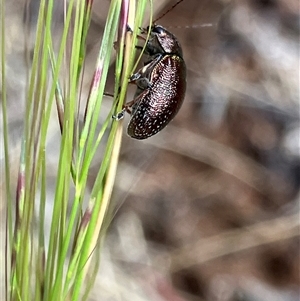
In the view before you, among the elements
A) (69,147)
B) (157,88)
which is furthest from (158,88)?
(69,147)

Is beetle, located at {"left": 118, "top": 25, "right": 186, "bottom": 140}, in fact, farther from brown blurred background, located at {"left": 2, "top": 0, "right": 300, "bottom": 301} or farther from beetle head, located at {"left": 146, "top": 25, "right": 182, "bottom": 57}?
brown blurred background, located at {"left": 2, "top": 0, "right": 300, "bottom": 301}

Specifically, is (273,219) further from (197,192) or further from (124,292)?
(124,292)

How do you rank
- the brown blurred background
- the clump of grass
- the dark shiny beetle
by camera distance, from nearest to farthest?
1. the clump of grass
2. the dark shiny beetle
3. the brown blurred background

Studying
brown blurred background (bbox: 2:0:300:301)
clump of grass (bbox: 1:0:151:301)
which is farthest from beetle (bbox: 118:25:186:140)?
brown blurred background (bbox: 2:0:300:301)

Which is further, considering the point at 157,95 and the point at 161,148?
the point at 161,148

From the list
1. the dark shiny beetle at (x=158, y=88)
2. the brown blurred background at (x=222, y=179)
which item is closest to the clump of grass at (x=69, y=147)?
the dark shiny beetle at (x=158, y=88)

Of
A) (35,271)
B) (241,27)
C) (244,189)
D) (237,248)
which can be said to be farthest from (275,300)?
(35,271)
